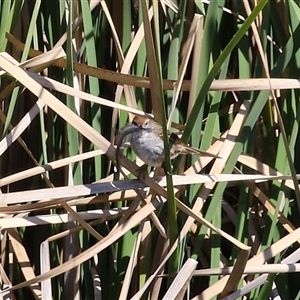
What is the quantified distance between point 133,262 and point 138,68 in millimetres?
575

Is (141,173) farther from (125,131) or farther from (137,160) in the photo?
(137,160)

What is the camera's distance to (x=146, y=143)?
6.33 feet

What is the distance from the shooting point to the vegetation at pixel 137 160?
1729mm

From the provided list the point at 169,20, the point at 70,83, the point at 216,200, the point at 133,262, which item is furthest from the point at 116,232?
the point at 169,20

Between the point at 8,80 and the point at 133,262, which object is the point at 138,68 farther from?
the point at 133,262

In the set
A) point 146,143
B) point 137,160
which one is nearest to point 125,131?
point 146,143

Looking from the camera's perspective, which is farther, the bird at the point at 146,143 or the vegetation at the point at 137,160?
the bird at the point at 146,143

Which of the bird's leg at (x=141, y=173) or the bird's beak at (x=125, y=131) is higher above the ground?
the bird's beak at (x=125, y=131)

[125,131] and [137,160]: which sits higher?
[125,131]

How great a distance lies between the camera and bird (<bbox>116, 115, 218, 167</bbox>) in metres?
1.83

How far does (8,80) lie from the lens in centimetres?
198

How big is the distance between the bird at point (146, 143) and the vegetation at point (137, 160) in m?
0.04

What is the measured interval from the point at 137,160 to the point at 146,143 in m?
0.16

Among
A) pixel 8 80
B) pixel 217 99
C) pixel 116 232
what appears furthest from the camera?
pixel 8 80
